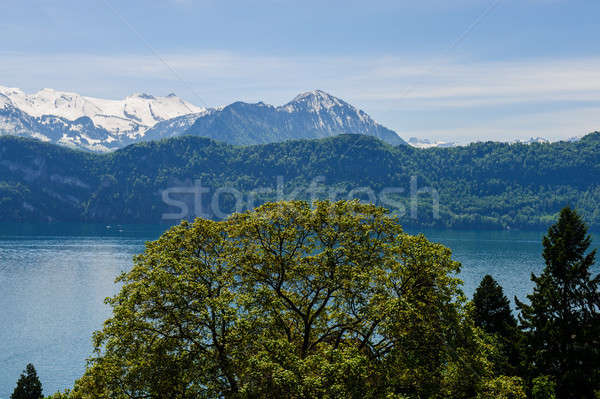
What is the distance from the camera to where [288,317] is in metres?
34.7

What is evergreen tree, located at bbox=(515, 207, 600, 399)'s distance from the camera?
120 feet

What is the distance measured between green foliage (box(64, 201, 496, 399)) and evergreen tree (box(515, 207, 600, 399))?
27.9 feet

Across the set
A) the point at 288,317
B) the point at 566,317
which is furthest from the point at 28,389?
the point at 566,317

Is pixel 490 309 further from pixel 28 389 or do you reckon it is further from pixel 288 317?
pixel 28 389

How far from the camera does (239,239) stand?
35.0 meters

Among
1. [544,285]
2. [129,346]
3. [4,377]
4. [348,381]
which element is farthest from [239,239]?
[4,377]

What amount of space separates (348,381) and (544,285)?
1971cm

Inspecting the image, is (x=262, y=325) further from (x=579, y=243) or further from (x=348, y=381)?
(x=579, y=243)

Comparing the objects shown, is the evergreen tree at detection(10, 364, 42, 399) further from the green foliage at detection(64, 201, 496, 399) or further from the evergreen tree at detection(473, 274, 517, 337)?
the evergreen tree at detection(473, 274, 517, 337)

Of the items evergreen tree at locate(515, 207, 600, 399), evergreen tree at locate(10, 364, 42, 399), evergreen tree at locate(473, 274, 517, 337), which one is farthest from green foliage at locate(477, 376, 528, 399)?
evergreen tree at locate(10, 364, 42, 399)

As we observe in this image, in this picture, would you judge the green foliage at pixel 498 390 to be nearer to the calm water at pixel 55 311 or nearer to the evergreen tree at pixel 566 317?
the evergreen tree at pixel 566 317

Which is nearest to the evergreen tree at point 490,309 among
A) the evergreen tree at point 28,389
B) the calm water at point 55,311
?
the evergreen tree at point 28,389

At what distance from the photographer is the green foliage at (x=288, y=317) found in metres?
28.7

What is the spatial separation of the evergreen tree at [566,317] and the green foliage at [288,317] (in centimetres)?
852
